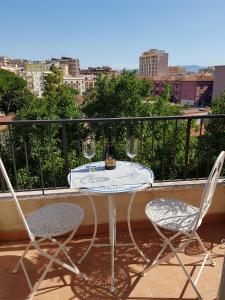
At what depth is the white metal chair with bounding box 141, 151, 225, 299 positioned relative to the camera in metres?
1.72

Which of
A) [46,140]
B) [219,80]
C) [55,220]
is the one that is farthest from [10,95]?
[219,80]

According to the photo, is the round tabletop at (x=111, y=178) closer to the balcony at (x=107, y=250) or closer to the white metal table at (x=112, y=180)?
the white metal table at (x=112, y=180)

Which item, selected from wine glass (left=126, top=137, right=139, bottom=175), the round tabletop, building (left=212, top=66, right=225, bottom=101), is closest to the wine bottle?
the round tabletop

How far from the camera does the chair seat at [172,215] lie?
185 centimetres

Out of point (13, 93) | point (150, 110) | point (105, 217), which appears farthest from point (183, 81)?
point (105, 217)

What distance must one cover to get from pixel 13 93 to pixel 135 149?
36.7m

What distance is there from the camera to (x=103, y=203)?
2508 millimetres

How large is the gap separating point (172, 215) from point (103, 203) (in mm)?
765

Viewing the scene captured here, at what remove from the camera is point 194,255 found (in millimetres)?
2260

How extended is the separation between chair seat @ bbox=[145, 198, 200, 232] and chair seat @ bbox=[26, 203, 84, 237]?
0.58 meters

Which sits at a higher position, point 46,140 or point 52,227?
point 52,227

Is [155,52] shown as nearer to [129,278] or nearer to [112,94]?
[112,94]

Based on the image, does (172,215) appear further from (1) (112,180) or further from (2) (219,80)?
(2) (219,80)

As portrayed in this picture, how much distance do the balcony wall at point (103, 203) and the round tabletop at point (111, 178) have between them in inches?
19.4
